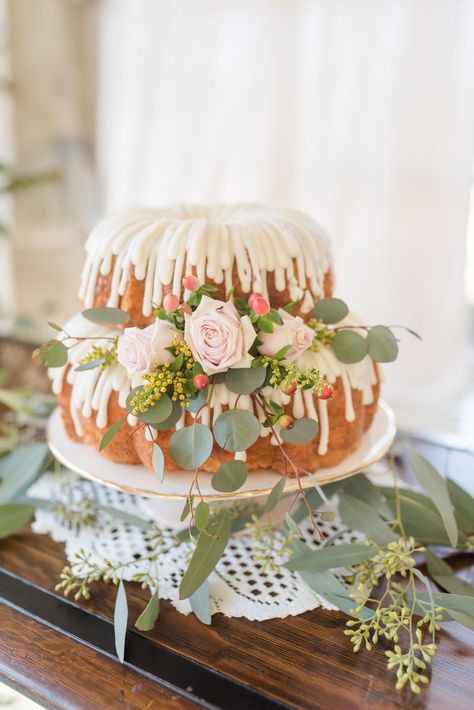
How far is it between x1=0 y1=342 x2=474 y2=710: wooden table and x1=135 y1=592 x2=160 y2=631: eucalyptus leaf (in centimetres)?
2

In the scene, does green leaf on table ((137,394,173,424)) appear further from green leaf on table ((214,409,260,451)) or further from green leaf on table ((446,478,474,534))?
green leaf on table ((446,478,474,534))

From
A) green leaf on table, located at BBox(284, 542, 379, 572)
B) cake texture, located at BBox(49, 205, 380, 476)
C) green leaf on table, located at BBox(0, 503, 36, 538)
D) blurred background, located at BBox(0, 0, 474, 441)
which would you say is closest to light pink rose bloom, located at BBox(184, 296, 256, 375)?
cake texture, located at BBox(49, 205, 380, 476)

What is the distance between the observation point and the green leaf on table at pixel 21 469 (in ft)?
3.32

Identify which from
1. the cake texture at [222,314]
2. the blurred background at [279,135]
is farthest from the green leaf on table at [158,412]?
the blurred background at [279,135]

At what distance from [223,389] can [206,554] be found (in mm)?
212

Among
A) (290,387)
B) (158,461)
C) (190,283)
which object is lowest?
(158,461)

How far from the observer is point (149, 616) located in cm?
75

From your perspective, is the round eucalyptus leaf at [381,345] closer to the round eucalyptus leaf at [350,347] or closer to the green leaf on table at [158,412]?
the round eucalyptus leaf at [350,347]

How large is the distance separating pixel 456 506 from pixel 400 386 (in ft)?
4.29

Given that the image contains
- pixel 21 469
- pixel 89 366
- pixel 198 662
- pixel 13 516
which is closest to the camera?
pixel 198 662

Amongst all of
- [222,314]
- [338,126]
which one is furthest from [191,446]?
[338,126]

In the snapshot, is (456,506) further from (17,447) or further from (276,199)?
(276,199)

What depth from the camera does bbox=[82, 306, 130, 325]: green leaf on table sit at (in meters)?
0.84

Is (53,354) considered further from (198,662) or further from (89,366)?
(198,662)
